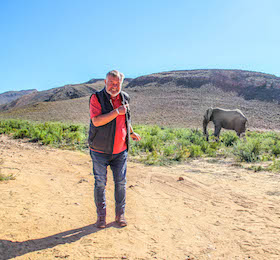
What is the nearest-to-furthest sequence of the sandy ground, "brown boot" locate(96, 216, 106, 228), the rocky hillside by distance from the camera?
the sandy ground
"brown boot" locate(96, 216, 106, 228)
the rocky hillside

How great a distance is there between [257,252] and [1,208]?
3.31 meters

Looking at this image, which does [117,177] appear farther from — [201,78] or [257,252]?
[201,78]

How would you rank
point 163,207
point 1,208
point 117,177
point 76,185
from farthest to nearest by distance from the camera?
point 76,185 < point 163,207 < point 1,208 < point 117,177

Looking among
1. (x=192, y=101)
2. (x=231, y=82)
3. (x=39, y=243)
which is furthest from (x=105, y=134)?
(x=231, y=82)

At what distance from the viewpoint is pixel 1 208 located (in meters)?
3.66

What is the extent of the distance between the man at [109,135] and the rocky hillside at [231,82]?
47.7 m

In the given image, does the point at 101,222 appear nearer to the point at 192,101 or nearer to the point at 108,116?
the point at 108,116

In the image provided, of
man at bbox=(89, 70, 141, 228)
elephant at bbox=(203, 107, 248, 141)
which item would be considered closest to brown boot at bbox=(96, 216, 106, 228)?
man at bbox=(89, 70, 141, 228)

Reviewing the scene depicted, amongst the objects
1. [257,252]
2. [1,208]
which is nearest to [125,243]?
[257,252]

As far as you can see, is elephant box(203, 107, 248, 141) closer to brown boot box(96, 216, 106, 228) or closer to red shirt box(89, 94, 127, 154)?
red shirt box(89, 94, 127, 154)

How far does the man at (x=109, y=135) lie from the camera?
119 inches

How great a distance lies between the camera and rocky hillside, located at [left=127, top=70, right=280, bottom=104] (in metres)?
48.4

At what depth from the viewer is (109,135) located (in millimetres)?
3150

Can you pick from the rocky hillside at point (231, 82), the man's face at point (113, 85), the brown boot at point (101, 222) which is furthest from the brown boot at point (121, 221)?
the rocky hillside at point (231, 82)
